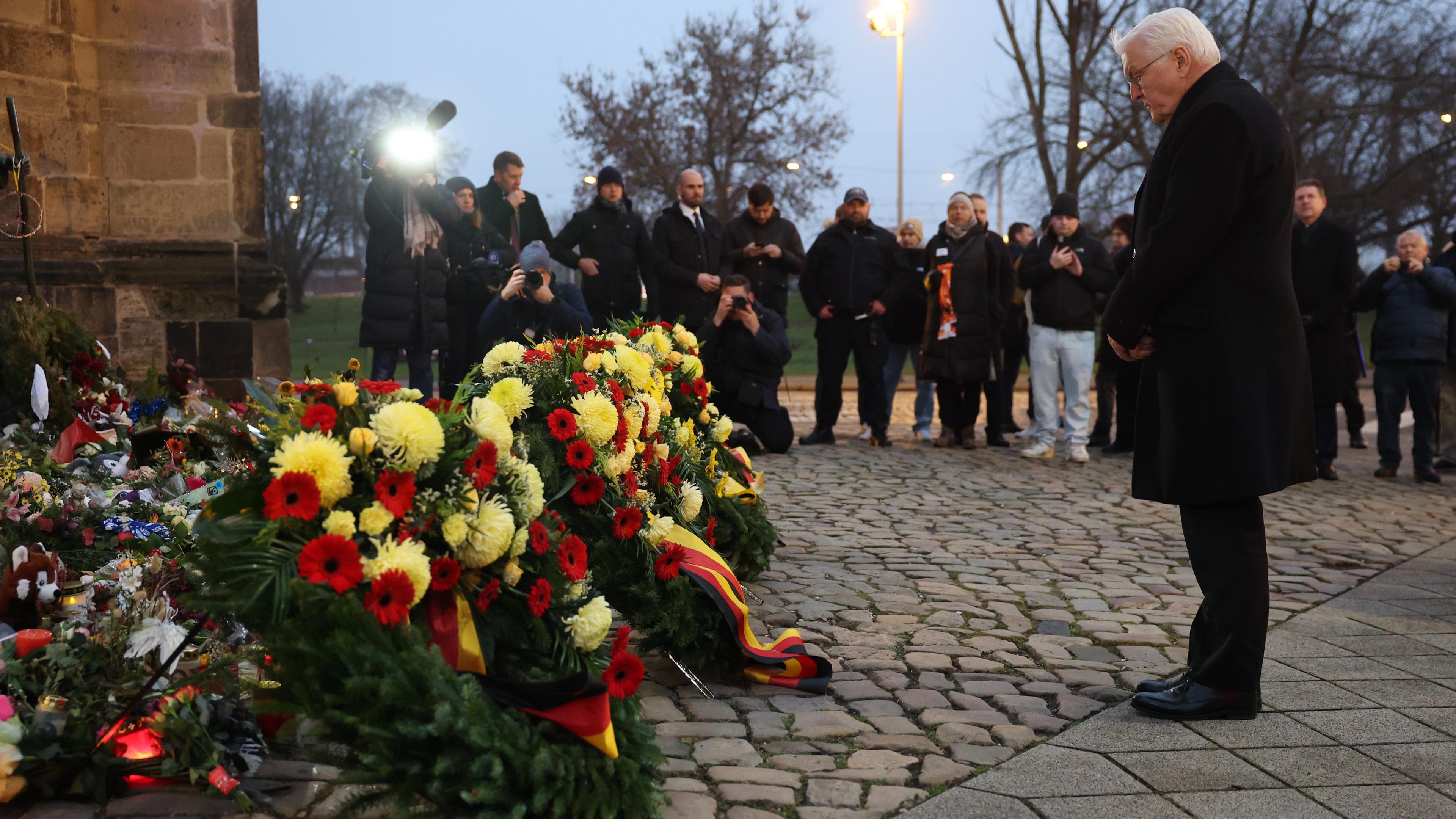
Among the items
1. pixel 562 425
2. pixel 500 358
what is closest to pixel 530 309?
pixel 500 358

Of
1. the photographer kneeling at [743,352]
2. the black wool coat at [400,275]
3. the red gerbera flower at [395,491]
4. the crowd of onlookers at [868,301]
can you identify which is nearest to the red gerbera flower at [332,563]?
the red gerbera flower at [395,491]

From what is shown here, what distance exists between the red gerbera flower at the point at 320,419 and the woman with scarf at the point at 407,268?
6.07 m

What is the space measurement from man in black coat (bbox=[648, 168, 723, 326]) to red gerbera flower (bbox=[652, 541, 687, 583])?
6.72 metres

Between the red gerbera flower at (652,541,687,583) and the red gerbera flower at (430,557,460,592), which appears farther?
the red gerbera flower at (652,541,687,583)

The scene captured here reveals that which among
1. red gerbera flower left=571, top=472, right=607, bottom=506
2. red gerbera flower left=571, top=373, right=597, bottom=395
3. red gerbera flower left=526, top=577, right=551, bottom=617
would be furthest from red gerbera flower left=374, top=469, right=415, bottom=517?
red gerbera flower left=571, top=373, right=597, bottom=395

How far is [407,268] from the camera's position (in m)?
→ 9.05

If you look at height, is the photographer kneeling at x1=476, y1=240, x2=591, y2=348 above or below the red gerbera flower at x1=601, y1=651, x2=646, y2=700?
above

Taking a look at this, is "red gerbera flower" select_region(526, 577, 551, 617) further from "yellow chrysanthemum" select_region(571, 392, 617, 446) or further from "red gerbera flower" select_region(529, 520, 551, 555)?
"yellow chrysanthemum" select_region(571, 392, 617, 446)

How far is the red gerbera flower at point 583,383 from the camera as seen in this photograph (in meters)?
4.45

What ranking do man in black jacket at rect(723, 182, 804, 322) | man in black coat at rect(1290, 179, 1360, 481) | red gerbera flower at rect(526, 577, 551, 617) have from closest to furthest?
red gerbera flower at rect(526, 577, 551, 617) → man in black coat at rect(1290, 179, 1360, 481) → man in black jacket at rect(723, 182, 804, 322)

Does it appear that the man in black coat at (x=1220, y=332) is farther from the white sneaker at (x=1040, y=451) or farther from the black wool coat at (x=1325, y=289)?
the white sneaker at (x=1040, y=451)

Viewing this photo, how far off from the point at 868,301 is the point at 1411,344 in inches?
174

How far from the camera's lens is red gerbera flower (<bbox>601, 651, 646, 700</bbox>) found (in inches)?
125

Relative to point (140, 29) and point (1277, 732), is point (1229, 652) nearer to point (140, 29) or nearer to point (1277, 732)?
point (1277, 732)
